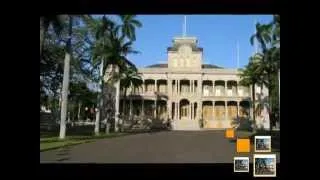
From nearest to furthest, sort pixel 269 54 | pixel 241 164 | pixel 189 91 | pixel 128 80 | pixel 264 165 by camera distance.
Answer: pixel 264 165
pixel 241 164
pixel 269 54
pixel 128 80
pixel 189 91

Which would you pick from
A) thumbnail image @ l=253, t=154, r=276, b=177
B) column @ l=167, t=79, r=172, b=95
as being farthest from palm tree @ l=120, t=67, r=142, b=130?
thumbnail image @ l=253, t=154, r=276, b=177

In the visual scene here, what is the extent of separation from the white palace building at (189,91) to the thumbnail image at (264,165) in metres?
24.1

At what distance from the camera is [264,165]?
641 cm

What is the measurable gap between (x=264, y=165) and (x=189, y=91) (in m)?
37.7

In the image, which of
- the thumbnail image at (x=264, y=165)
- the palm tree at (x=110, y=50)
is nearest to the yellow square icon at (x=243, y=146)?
A: the thumbnail image at (x=264, y=165)

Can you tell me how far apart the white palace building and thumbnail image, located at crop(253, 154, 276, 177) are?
2411cm

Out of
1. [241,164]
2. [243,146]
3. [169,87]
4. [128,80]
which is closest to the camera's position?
[241,164]

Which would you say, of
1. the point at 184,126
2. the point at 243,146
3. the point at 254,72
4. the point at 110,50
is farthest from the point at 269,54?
the point at 243,146

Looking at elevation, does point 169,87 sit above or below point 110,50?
below

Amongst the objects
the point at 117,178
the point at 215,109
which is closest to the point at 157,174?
the point at 117,178

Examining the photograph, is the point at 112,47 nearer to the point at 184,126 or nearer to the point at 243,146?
the point at 184,126

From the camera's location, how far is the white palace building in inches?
1318
